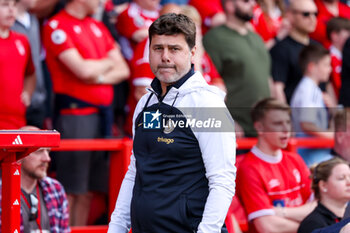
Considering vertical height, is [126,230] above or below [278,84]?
below

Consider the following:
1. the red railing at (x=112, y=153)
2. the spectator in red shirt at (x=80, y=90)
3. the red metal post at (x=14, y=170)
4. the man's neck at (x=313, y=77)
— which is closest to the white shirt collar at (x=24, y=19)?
the spectator in red shirt at (x=80, y=90)

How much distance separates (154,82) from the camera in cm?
407

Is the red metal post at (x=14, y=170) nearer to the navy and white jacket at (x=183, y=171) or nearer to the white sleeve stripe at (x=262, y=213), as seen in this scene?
the navy and white jacket at (x=183, y=171)

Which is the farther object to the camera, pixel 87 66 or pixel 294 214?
pixel 87 66

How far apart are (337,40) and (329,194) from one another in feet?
13.2

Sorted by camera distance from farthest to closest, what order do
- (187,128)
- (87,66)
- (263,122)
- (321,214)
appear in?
(87,66), (263,122), (321,214), (187,128)

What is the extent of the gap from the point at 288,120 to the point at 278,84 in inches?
78.0

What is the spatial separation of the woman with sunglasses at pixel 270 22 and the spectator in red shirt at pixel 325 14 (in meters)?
0.55

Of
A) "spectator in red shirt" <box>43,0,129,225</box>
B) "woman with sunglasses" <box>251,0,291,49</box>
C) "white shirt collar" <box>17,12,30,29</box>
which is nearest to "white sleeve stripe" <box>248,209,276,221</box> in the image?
"spectator in red shirt" <box>43,0,129,225</box>

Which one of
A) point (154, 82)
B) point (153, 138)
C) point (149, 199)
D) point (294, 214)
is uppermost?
point (154, 82)

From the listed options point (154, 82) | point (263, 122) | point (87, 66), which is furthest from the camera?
point (87, 66)

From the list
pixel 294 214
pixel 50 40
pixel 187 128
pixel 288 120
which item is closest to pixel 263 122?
pixel 288 120

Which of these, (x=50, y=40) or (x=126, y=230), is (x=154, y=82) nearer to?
(x=126, y=230)

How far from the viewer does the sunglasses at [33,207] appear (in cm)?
557
